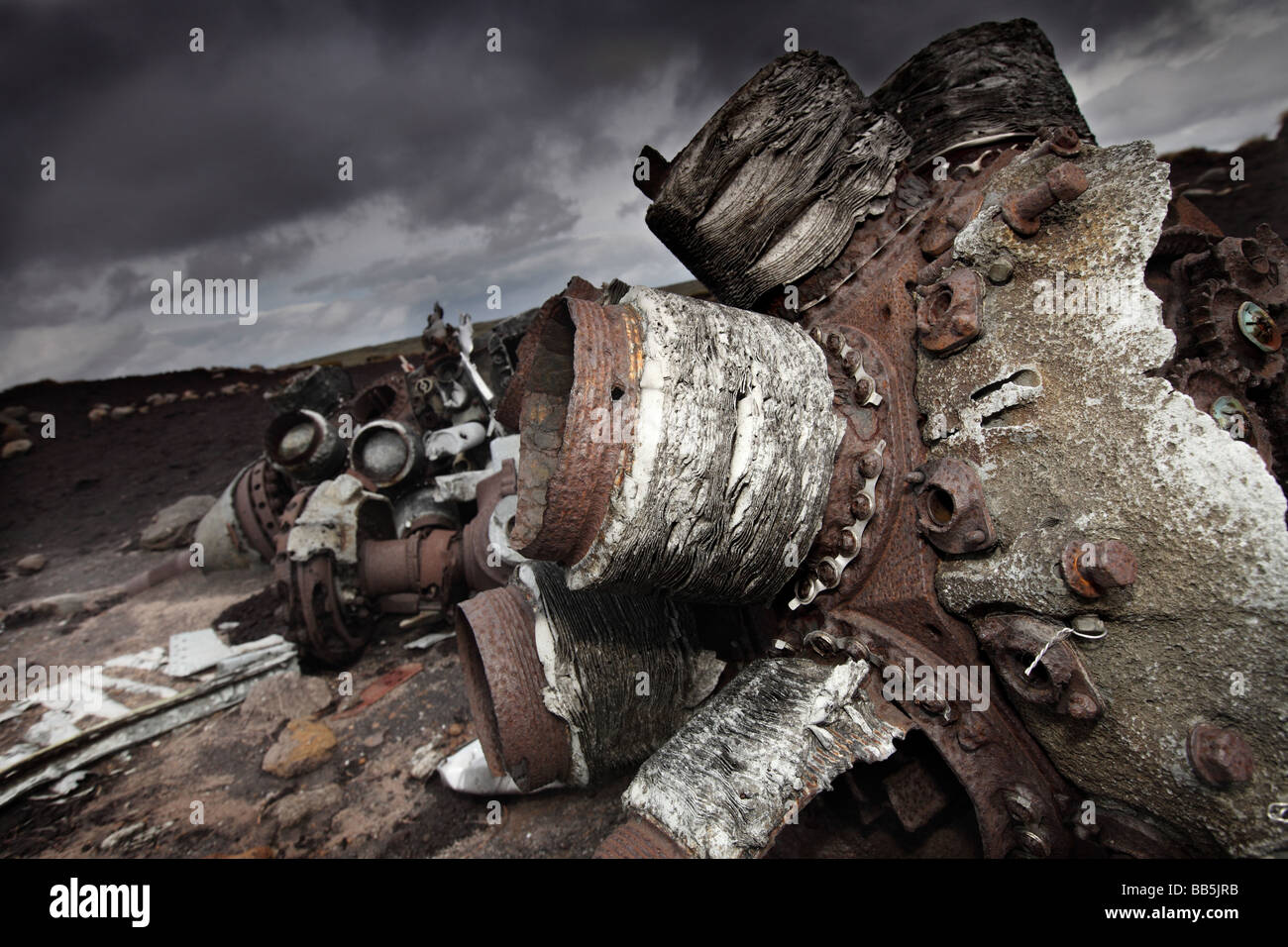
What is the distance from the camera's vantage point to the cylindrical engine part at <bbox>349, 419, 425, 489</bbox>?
4555 millimetres

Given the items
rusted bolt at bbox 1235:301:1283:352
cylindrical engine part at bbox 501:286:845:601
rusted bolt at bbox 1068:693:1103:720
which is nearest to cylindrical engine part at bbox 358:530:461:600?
cylindrical engine part at bbox 501:286:845:601

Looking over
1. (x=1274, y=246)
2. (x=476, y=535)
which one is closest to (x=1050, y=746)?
(x=1274, y=246)

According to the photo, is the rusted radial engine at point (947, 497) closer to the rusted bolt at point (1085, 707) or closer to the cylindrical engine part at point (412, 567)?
the rusted bolt at point (1085, 707)

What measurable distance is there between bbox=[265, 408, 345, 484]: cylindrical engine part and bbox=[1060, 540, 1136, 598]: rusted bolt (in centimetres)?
499

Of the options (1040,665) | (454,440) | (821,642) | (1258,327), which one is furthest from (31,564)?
(1258,327)

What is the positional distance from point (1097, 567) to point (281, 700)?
4.13 m

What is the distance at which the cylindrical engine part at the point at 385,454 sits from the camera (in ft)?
14.9

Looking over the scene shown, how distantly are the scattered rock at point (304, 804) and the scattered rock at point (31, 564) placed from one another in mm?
6227

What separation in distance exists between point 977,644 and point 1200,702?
423 mm

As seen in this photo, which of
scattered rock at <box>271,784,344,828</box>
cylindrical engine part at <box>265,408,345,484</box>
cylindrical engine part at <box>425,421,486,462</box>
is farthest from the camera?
cylindrical engine part at <box>425,421,486,462</box>

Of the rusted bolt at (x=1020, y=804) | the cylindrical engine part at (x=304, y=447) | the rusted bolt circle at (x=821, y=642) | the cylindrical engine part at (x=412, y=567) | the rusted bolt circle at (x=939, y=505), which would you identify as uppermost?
the cylindrical engine part at (x=304, y=447)

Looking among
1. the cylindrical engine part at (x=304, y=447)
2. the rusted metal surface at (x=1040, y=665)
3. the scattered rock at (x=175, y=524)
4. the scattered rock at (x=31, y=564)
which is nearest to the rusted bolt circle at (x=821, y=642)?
the rusted metal surface at (x=1040, y=665)

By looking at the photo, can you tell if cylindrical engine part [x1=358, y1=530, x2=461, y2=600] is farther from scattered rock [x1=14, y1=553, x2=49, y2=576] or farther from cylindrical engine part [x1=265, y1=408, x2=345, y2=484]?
scattered rock [x1=14, y1=553, x2=49, y2=576]

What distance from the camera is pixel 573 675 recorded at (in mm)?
1959
